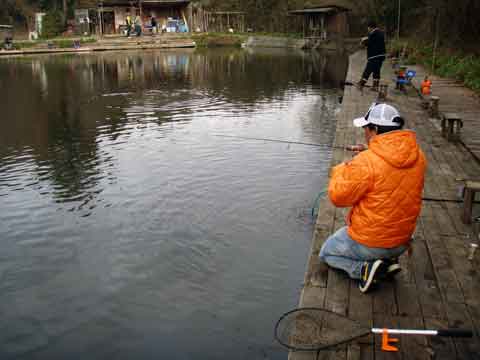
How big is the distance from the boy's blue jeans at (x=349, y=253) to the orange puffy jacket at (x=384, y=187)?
0.26 feet

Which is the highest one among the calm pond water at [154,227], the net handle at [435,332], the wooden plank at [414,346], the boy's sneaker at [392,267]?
the boy's sneaker at [392,267]

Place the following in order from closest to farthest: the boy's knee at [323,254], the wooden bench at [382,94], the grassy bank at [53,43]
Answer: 1. the boy's knee at [323,254]
2. the wooden bench at [382,94]
3. the grassy bank at [53,43]

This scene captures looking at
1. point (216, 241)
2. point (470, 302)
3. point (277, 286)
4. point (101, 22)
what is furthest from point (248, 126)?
point (101, 22)

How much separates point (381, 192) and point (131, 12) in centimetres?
5186

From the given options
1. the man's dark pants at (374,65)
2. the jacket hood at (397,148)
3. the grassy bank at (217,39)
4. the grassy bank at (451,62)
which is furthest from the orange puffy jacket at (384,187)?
the grassy bank at (217,39)

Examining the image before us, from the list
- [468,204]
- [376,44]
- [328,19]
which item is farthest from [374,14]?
[468,204]

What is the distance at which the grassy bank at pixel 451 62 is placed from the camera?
16164 mm

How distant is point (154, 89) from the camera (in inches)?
781

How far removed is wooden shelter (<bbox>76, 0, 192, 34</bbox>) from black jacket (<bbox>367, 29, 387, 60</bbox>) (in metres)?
40.1

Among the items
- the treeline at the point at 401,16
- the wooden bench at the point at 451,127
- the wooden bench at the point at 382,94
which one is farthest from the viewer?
the treeline at the point at 401,16

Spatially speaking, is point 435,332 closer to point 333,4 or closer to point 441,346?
point 441,346

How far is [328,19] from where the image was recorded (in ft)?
144

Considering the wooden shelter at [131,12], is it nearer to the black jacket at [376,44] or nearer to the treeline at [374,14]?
the treeline at [374,14]

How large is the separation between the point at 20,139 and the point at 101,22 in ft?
142
